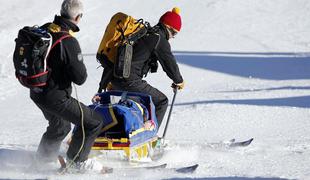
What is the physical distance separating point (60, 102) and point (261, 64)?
394 inches

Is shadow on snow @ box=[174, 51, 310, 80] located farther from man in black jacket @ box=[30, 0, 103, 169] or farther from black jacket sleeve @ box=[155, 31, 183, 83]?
man in black jacket @ box=[30, 0, 103, 169]

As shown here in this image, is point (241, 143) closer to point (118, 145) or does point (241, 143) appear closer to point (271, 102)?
point (118, 145)

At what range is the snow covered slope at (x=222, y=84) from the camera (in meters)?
7.83

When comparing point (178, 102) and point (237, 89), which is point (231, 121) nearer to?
point (178, 102)

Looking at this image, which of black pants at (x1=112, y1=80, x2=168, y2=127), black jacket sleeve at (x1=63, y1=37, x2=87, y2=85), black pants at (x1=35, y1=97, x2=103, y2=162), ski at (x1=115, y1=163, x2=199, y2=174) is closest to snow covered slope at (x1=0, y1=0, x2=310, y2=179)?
ski at (x1=115, y1=163, x2=199, y2=174)

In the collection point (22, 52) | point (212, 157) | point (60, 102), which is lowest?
point (212, 157)

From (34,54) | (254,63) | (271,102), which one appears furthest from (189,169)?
(254,63)

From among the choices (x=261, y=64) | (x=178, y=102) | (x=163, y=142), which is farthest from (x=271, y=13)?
(x=163, y=142)

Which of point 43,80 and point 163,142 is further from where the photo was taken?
point 163,142

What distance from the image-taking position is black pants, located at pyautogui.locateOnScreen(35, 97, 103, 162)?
21.4 feet

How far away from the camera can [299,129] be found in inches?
373

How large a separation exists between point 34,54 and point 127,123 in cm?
161

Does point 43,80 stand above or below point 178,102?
above

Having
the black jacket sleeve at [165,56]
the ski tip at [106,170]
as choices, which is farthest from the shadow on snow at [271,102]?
the ski tip at [106,170]
